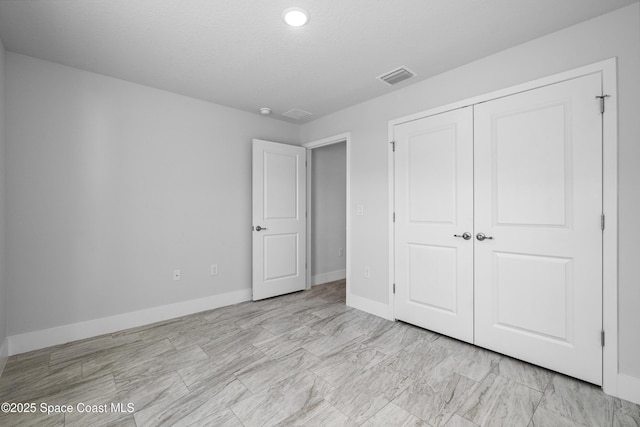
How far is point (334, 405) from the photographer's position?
173 cm

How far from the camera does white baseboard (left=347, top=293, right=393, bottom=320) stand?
10.3 ft

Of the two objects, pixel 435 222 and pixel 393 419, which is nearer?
pixel 393 419

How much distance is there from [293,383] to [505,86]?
2790 millimetres

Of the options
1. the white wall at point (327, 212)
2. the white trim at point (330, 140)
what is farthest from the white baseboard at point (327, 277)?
the white trim at point (330, 140)

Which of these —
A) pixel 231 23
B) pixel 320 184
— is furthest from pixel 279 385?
pixel 320 184

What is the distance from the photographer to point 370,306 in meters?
3.29

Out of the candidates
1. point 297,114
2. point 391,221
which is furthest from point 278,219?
point 391,221

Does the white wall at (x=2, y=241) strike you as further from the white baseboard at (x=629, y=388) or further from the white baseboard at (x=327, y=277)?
the white baseboard at (x=629, y=388)

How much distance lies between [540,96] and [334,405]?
2.60 m

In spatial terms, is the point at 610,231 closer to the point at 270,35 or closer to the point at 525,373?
the point at 525,373

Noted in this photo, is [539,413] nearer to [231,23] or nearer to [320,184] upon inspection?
[231,23]

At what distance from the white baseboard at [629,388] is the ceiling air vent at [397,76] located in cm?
272

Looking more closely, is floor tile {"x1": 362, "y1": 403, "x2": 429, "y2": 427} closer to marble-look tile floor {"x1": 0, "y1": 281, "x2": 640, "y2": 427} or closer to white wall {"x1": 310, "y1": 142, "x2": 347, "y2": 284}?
marble-look tile floor {"x1": 0, "y1": 281, "x2": 640, "y2": 427}

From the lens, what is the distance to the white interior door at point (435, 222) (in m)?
2.52
